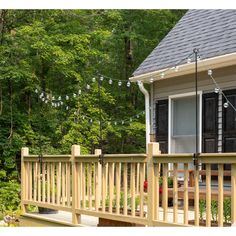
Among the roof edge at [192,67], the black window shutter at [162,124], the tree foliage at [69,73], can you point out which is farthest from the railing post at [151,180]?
the tree foliage at [69,73]

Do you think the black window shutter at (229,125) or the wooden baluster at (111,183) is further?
the black window shutter at (229,125)

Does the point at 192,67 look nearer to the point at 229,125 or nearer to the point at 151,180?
the point at 229,125

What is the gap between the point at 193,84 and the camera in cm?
856

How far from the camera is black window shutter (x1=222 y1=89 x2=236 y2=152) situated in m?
7.80

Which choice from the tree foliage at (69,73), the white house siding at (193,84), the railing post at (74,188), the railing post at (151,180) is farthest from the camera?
the tree foliage at (69,73)

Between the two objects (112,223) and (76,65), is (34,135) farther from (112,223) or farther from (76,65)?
(112,223)

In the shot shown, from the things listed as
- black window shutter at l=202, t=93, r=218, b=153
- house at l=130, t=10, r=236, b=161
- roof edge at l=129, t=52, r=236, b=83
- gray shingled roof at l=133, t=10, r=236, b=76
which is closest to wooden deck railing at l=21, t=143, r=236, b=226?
black window shutter at l=202, t=93, r=218, b=153

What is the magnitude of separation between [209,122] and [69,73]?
689 cm

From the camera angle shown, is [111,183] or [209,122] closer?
[111,183]

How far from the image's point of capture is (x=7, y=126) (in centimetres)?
1385

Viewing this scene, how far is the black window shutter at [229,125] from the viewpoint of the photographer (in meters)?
7.80

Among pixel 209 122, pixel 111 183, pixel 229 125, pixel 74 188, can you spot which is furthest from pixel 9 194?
pixel 111 183

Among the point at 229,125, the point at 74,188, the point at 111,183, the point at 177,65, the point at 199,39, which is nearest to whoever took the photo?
the point at 111,183

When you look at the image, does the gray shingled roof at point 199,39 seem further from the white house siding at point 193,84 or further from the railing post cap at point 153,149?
the railing post cap at point 153,149
